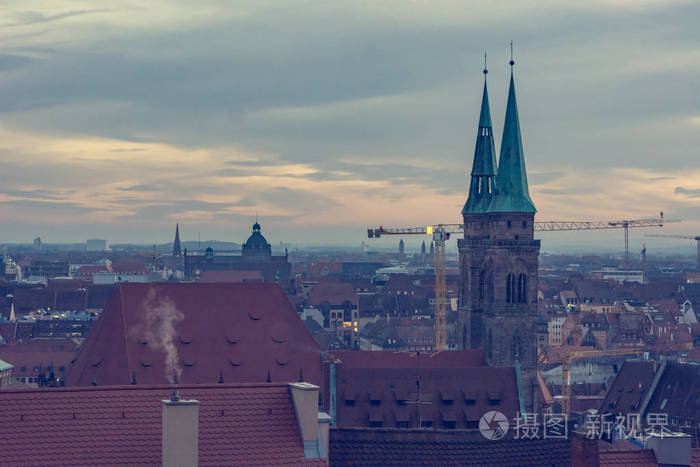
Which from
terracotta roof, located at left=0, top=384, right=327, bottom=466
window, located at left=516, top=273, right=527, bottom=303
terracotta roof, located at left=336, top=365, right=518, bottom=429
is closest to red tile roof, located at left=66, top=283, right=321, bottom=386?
terracotta roof, located at left=336, top=365, right=518, bottom=429

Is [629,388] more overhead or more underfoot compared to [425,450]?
more underfoot

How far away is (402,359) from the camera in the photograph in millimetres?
123125

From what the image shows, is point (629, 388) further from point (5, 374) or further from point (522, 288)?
point (5, 374)

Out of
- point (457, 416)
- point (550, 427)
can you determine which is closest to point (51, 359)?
point (457, 416)

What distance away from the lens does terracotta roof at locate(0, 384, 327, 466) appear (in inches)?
1959

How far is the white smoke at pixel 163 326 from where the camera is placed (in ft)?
344

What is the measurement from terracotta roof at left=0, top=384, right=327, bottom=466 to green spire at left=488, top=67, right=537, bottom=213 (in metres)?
85.5

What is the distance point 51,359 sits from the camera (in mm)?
173875

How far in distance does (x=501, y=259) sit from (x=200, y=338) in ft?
128

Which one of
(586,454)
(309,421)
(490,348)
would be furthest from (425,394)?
(309,421)

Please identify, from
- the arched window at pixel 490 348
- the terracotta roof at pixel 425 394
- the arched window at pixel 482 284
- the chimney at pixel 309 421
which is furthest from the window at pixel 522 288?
the chimney at pixel 309 421

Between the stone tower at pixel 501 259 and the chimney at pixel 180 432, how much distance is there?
8222cm

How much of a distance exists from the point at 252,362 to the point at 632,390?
4257 cm

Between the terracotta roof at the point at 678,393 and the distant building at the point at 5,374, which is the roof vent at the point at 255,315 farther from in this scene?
the distant building at the point at 5,374
